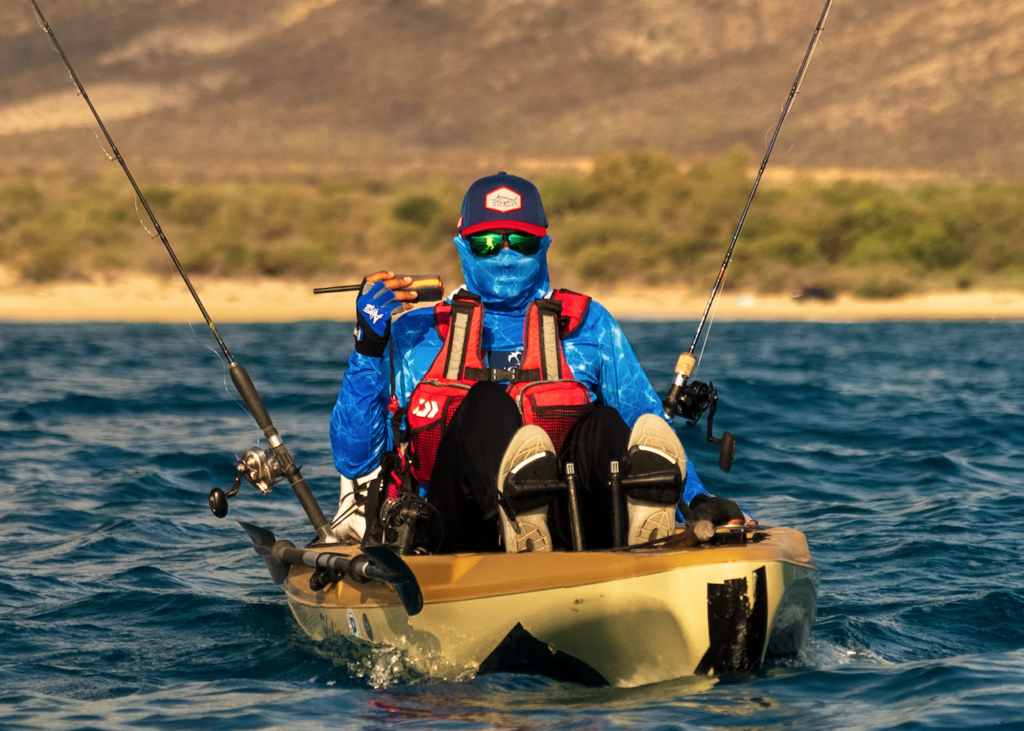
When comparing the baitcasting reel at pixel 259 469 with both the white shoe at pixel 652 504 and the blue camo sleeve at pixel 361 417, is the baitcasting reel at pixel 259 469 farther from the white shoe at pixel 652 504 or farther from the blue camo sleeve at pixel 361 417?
the white shoe at pixel 652 504

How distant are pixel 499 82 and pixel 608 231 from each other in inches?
2416

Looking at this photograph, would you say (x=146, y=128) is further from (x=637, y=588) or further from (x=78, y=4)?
(x=637, y=588)

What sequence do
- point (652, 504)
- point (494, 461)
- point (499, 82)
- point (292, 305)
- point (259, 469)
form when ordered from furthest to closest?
point (499, 82)
point (292, 305)
point (259, 469)
point (494, 461)
point (652, 504)

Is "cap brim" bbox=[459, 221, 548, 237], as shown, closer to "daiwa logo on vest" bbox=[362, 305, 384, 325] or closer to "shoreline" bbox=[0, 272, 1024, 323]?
"daiwa logo on vest" bbox=[362, 305, 384, 325]

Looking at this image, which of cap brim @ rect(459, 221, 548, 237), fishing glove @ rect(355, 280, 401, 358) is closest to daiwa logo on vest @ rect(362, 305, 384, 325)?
fishing glove @ rect(355, 280, 401, 358)

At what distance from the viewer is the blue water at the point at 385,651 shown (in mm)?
4516

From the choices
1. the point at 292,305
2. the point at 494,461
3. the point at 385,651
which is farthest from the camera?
the point at 292,305

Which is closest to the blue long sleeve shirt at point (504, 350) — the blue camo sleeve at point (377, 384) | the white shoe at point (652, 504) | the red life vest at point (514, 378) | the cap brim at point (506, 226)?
the blue camo sleeve at point (377, 384)

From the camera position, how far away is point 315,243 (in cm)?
4241

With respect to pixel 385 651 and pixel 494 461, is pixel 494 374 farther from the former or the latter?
pixel 385 651

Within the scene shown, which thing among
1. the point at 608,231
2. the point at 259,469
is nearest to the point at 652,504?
the point at 259,469

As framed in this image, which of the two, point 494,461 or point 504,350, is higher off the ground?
point 504,350

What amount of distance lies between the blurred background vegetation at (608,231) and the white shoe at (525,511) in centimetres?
3206

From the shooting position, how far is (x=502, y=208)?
519cm
